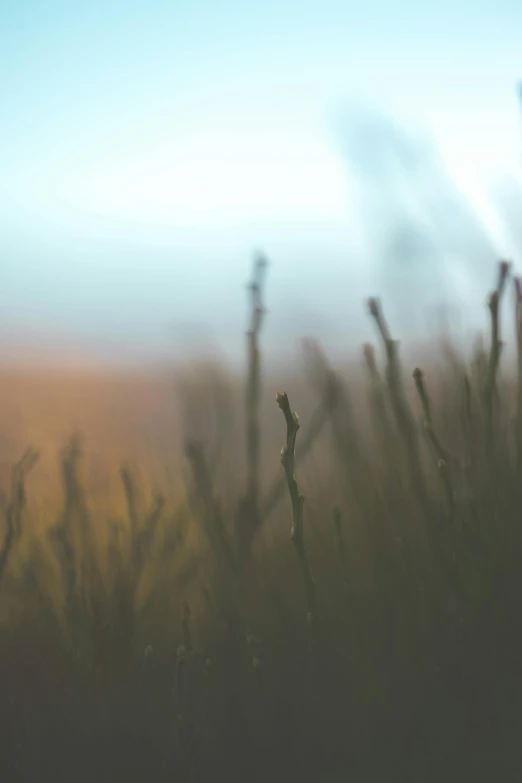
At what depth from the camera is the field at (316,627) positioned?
2.16 ft

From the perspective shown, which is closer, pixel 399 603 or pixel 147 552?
pixel 399 603

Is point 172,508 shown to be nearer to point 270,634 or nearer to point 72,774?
point 270,634

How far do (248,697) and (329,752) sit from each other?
0.31 ft

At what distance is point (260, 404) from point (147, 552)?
29cm

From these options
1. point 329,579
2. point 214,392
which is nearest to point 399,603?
point 329,579

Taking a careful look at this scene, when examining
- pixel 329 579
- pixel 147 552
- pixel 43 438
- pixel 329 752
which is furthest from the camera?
pixel 43 438

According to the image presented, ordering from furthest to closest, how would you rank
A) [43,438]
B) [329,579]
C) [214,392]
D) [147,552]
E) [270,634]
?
1. [43,438]
2. [214,392]
3. [147,552]
4. [329,579]
5. [270,634]

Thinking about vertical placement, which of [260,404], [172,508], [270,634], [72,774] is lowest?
[72,774]

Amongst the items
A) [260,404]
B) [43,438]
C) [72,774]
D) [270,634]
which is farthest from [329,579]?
[43,438]

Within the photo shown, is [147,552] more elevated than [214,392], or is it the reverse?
[214,392]

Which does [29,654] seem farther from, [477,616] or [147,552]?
[477,616]

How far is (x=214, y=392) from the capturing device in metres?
1.22

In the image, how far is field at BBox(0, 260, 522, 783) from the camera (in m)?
0.66

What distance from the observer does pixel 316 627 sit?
714 millimetres
